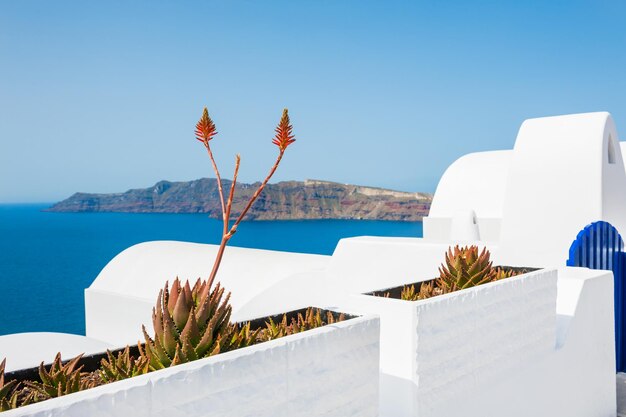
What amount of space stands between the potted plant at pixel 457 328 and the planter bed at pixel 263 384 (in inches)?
18.1

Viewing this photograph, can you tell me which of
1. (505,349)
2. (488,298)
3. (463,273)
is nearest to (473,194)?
(463,273)

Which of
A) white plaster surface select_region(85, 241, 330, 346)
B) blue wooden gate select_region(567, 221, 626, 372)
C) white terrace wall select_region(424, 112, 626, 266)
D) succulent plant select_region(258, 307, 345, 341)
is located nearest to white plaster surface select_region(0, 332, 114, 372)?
white plaster surface select_region(85, 241, 330, 346)

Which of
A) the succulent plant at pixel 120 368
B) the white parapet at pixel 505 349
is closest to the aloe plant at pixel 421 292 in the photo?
the white parapet at pixel 505 349

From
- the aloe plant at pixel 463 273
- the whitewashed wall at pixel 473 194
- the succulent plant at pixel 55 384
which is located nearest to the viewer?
the succulent plant at pixel 55 384

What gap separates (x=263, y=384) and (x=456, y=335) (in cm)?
187

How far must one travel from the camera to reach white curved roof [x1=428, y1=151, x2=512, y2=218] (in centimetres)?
1958

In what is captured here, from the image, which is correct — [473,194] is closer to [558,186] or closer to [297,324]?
[558,186]

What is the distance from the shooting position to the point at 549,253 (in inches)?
292

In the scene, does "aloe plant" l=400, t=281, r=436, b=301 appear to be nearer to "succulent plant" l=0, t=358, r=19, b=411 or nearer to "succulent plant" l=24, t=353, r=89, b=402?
"succulent plant" l=24, t=353, r=89, b=402

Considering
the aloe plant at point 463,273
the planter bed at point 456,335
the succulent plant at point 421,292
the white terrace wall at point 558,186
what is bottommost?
the planter bed at point 456,335

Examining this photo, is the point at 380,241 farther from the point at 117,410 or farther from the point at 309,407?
the point at 117,410

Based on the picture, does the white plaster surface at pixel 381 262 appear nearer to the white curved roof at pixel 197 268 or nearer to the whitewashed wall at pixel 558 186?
the white curved roof at pixel 197 268

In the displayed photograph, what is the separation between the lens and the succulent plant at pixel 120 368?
2762mm

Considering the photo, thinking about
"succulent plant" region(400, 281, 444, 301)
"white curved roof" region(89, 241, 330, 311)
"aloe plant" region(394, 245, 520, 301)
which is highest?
"aloe plant" region(394, 245, 520, 301)
